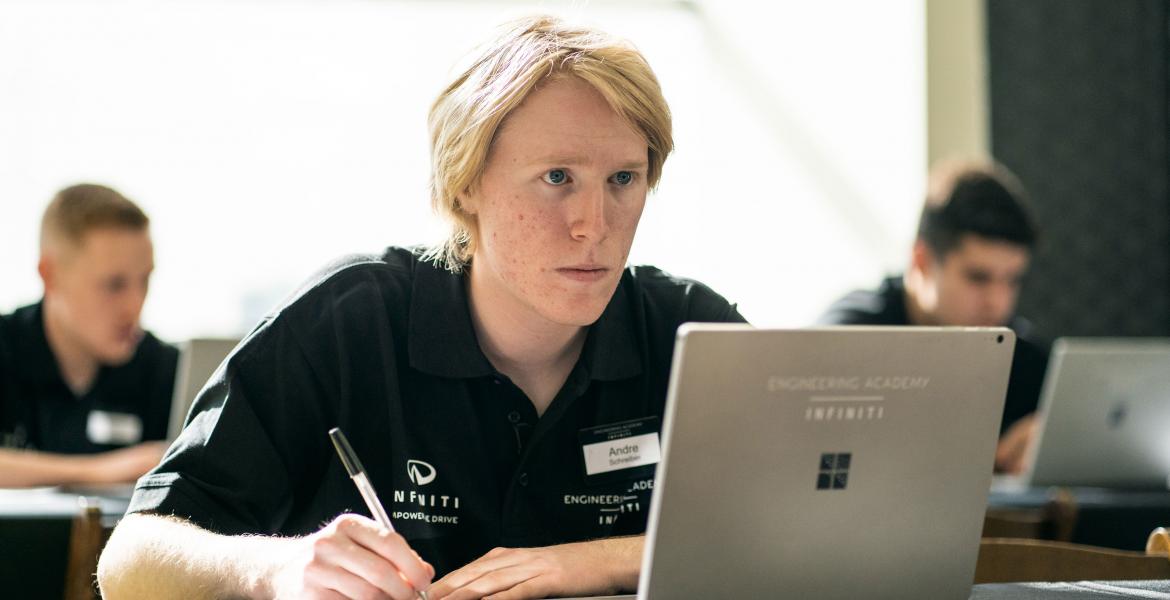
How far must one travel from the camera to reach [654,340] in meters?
1.79

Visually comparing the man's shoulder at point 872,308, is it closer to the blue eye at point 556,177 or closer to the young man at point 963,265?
the young man at point 963,265

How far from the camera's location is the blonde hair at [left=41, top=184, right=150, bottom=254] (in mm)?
3098

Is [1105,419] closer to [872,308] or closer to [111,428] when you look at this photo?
[872,308]

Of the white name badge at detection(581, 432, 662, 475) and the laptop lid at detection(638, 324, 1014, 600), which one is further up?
the laptop lid at detection(638, 324, 1014, 600)

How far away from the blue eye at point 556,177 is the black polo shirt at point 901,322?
1.96 meters

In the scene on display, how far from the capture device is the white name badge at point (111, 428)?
326cm

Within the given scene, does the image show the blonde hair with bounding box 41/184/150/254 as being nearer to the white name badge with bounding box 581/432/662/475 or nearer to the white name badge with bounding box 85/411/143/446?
the white name badge with bounding box 85/411/143/446

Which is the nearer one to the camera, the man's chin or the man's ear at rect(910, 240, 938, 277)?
the man's chin

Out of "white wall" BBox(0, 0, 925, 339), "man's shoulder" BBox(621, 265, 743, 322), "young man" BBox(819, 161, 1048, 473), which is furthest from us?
"white wall" BBox(0, 0, 925, 339)

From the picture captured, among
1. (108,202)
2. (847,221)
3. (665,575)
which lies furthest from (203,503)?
(847,221)

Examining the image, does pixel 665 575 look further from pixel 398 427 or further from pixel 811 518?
pixel 398 427

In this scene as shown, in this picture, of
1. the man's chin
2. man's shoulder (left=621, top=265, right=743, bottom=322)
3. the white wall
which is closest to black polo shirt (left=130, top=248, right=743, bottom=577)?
man's shoulder (left=621, top=265, right=743, bottom=322)

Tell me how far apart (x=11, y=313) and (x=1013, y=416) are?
115 inches

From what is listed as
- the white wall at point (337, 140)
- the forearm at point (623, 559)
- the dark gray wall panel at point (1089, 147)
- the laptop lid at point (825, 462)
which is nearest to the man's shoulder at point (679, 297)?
the forearm at point (623, 559)
